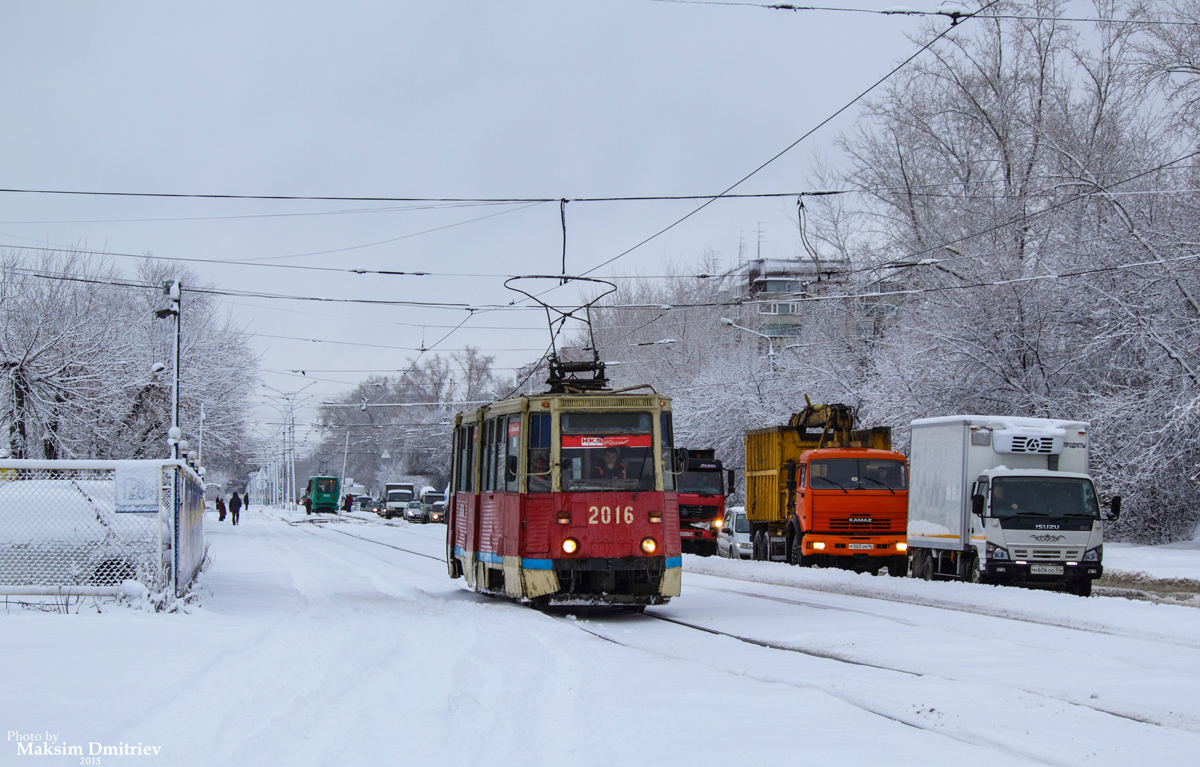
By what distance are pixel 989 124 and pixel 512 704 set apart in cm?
3457

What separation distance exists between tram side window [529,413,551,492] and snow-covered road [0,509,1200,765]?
1688mm

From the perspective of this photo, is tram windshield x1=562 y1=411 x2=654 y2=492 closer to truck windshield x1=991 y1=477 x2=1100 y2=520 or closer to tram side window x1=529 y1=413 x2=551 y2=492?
tram side window x1=529 y1=413 x2=551 y2=492

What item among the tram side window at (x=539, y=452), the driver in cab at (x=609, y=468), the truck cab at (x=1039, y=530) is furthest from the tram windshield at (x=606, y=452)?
the truck cab at (x=1039, y=530)

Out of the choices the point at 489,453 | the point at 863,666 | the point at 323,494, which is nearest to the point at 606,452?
the point at 489,453

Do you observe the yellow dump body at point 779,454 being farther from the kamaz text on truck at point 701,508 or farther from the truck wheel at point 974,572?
the truck wheel at point 974,572

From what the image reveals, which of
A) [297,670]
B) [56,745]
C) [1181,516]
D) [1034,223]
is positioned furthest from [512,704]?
[1034,223]

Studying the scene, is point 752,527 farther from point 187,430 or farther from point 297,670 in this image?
point 187,430

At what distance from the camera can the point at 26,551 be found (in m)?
13.3

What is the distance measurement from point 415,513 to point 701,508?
41.5 m

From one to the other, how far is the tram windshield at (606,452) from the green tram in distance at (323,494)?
8105cm

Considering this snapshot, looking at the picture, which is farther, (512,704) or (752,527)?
(752,527)

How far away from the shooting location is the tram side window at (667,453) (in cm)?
1566

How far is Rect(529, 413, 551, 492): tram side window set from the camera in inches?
605

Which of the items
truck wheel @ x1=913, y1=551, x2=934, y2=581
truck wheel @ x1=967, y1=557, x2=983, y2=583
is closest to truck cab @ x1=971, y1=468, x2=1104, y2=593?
truck wheel @ x1=967, y1=557, x2=983, y2=583
